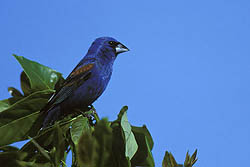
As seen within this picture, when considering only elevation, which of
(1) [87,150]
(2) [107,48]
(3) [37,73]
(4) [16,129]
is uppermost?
(2) [107,48]

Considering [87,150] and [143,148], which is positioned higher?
[143,148]

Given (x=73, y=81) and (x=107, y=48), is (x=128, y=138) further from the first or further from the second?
(x=107, y=48)

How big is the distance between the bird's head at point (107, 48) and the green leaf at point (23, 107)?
134cm

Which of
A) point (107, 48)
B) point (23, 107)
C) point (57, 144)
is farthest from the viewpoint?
point (107, 48)

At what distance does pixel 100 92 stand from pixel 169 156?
1553 mm

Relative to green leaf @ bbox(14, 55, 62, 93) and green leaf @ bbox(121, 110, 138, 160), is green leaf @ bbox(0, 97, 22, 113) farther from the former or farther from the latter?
green leaf @ bbox(121, 110, 138, 160)

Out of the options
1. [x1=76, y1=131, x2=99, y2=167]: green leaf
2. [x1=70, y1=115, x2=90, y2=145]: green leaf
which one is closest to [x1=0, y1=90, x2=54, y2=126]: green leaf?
[x1=70, y1=115, x2=90, y2=145]: green leaf

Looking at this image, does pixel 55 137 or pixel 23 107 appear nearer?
pixel 55 137

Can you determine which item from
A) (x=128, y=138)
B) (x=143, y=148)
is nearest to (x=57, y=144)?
(x=128, y=138)

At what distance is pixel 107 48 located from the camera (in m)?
3.63

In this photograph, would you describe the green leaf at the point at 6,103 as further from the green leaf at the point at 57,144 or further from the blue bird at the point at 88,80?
the green leaf at the point at 57,144

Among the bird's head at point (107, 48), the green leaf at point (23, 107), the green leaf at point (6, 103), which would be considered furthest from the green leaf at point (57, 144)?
the bird's head at point (107, 48)

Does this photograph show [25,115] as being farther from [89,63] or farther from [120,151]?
[89,63]

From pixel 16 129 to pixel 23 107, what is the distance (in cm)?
15
